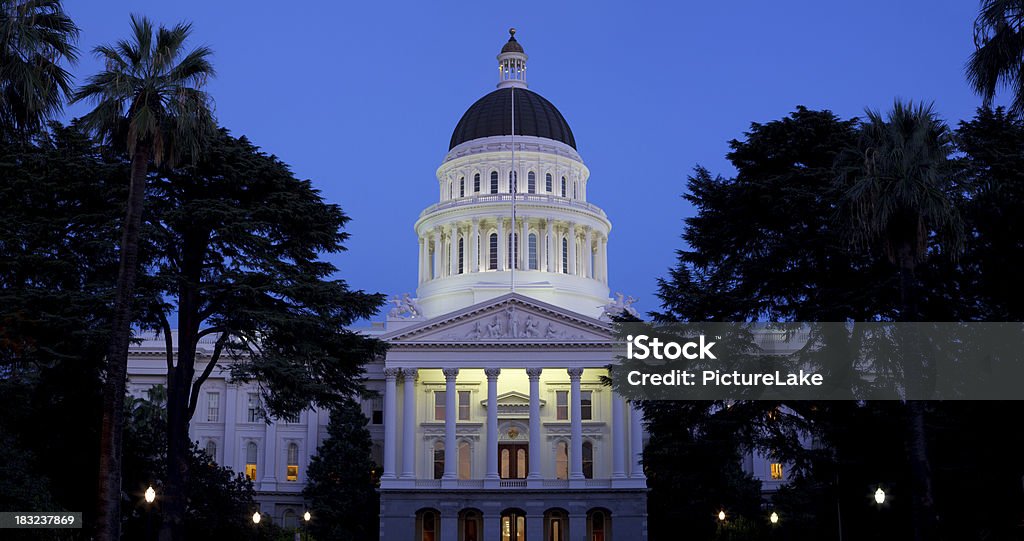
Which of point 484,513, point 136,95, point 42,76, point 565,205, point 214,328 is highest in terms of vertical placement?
point 565,205

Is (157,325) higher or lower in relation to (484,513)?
higher

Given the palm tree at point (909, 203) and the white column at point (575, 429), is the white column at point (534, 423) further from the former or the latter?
the palm tree at point (909, 203)

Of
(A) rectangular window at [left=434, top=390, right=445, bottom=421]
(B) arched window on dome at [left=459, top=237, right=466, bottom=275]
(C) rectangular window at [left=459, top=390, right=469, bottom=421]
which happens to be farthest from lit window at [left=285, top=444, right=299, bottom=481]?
(B) arched window on dome at [left=459, top=237, right=466, bottom=275]

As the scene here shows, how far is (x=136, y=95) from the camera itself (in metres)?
29.3

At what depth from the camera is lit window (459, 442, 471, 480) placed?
84.7 meters

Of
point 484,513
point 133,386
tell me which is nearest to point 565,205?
point 484,513

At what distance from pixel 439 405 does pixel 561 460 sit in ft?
31.3

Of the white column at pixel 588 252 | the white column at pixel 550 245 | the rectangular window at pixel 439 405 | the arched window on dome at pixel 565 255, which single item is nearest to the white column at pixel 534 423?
the rectangular window at pixel 439 405

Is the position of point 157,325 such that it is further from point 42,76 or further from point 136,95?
point 42,76

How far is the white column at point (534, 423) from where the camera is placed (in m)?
79.0

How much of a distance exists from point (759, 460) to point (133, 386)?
150ft

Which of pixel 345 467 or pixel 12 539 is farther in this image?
pixel 345 467

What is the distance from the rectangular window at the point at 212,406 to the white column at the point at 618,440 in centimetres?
2938

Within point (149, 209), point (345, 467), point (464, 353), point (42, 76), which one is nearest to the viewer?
point (42, 76)
